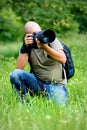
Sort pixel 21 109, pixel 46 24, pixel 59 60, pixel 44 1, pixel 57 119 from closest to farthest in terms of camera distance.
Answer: pixel 57 119 < pixel 21 109 < pixel 59 60 < pixel 44 1 < pixel 46 24

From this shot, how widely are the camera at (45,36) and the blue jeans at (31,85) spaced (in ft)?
1.84

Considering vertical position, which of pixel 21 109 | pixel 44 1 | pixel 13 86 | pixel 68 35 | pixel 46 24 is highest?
pixel 21 109

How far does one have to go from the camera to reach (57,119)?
4.71 m

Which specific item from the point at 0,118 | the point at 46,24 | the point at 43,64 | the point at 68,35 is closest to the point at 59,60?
the point at 43,64

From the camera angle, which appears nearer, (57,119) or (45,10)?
(57,119)

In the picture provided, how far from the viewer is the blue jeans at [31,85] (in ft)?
21.2

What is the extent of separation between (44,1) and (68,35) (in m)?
7.66

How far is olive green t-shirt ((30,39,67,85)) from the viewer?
657 cm

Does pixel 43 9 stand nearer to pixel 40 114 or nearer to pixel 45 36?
pixel 45 36

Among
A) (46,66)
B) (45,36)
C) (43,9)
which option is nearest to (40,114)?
(45,36)

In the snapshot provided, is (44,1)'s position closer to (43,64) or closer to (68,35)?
(68,35)

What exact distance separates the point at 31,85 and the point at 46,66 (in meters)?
0.30

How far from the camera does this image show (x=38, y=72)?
6645 millimetres

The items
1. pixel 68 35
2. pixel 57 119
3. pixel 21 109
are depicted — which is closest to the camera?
pixel 57 119
